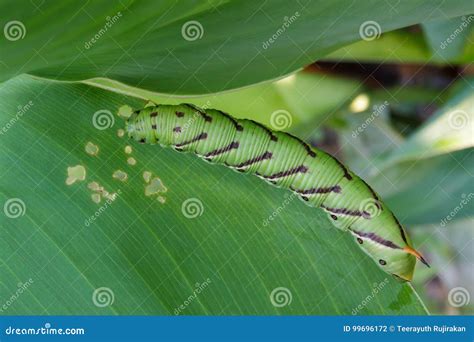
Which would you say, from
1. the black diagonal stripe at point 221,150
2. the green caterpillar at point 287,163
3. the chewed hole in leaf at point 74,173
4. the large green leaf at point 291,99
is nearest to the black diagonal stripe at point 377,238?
the green caterpillar at point 287,163

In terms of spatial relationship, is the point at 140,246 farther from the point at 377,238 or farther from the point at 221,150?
the point at 377,238

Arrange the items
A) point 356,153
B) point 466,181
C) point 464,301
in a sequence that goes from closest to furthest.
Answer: point 466,181 < point 464,301 < point 356,153

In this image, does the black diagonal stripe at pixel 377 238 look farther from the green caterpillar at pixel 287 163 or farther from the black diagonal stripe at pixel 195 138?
the black diagonal stripe at pixel 195 138

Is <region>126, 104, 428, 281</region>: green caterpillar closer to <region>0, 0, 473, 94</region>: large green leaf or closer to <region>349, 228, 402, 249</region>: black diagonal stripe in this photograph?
<region>349, 228, 402, 249</region>: black diagonal stripe

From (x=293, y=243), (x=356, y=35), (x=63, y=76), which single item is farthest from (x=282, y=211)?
(x=63, y=76)

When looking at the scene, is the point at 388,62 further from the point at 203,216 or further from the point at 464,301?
the point at 203,216

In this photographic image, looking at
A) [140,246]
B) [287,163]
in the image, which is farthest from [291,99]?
[140,246]

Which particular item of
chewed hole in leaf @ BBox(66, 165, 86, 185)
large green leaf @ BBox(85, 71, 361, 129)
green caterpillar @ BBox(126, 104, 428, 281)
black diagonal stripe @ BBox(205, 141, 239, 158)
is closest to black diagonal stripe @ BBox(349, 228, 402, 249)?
green caterpillar @ BBox(126, 104, 428, 281)
